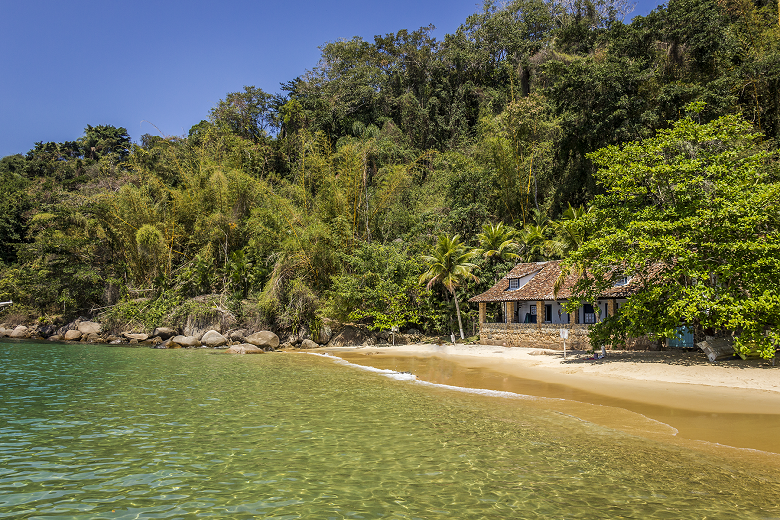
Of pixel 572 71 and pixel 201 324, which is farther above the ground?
pixel 572 71

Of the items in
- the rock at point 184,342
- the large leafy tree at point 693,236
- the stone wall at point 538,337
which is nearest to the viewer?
the large leafy tree at point 693,236

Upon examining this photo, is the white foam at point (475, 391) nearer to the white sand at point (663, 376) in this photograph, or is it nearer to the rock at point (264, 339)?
the white sand at point (663, 376)

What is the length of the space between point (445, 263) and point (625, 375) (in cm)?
1284

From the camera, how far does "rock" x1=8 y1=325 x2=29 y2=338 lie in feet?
107

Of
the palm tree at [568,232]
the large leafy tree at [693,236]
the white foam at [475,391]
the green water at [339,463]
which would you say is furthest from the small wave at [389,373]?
the palm tree at [568,232]

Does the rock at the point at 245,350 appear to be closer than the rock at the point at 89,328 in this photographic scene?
Yes

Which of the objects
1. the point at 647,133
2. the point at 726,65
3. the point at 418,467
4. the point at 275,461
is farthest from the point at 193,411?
the point at 726,65

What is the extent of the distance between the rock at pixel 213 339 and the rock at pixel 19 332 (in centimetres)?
1561

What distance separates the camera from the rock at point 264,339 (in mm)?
26656

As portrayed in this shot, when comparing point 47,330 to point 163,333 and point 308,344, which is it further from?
point 308,344

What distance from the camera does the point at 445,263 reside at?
1005 inches

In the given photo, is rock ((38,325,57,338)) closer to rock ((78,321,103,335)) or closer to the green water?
rock ((78,321,103,335))

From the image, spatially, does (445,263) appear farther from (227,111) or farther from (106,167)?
(106,167)

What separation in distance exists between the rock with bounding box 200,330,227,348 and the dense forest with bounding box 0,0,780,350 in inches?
88.6
